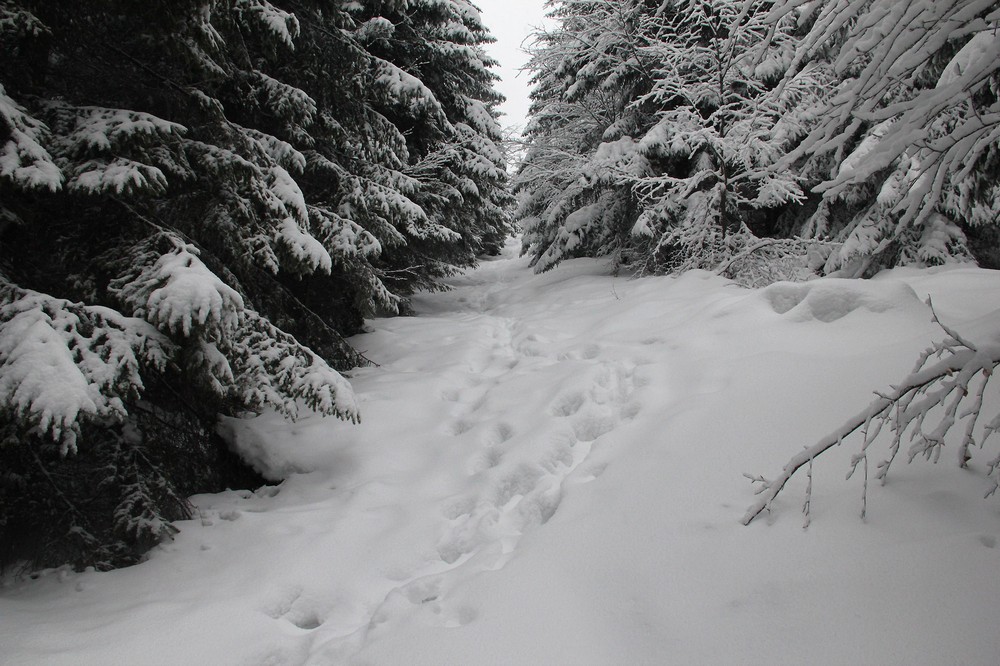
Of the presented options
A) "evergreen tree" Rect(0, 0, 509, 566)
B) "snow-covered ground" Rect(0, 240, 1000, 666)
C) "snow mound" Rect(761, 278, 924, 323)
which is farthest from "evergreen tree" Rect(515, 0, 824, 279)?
"evergreen tree" Rect(0, 0, 509, 566)

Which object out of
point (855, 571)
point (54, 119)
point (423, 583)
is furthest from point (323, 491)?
point (855, 571)

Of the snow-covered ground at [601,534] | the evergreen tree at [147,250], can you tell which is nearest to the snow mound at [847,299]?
the snow-covered ground at [601,534]

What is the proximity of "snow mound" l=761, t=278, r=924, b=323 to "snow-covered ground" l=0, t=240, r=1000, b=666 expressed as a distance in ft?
0.08

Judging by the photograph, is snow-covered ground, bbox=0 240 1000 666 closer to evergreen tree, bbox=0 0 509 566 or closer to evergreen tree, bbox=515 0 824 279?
evergreen tree, bbox=0 0 509 566

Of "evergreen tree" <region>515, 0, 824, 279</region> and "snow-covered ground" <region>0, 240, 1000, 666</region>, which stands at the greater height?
"evergreen tree" <region>515, 0, 824, 279</region>

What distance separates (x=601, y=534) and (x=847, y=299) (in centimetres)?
333

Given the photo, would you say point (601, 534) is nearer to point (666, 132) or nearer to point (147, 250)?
point (147, 250)

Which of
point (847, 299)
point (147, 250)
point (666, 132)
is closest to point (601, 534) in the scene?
point (847, 299)

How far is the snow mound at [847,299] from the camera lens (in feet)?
13.7

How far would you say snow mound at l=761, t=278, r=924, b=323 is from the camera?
417 cm

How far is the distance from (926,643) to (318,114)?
6.59m

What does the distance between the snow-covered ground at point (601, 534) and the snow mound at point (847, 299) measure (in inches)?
0.9

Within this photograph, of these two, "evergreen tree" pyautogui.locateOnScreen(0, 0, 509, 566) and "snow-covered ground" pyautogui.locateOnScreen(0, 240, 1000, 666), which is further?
"evergreen tree" pyautogui.locateOnScreen(0, 0, 509, 566)

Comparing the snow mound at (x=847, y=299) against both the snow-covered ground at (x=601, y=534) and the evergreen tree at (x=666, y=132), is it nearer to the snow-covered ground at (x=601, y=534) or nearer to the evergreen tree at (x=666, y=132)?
the snow-covered ground at (x=601, y=534)
